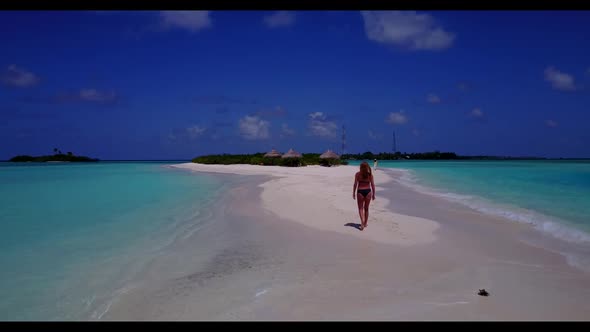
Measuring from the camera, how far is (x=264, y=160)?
182 feet

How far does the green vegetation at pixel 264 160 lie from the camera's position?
49.0 m

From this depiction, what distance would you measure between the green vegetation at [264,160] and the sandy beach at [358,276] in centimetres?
4050

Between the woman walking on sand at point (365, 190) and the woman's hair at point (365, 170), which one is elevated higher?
the woman's hair at point (365, 170)

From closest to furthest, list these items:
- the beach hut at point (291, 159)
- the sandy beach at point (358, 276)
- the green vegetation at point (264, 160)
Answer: the sandy beach at point (358, 276) < the beach hut at point (291, 159) < the green vegetation at point (264, 160)

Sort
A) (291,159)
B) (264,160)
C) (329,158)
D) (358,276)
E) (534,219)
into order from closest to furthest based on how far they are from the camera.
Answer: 1. (358,276)
2. (534,219)
3. (291,159)
4. (329,158)
5. (264,160)

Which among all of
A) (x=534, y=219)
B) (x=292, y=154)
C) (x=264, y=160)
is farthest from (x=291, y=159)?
(x=534, y=219)

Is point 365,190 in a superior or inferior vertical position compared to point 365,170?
inferior

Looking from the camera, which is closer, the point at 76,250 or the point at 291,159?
the point at 76,250

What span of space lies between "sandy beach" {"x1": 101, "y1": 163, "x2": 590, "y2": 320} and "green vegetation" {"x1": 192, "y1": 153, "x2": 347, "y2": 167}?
1595 inches

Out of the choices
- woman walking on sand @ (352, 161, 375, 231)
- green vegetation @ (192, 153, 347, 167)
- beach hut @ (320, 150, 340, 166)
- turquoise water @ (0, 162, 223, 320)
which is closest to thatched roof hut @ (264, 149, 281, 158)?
green vegetation @ (192, 153, 347, 167)

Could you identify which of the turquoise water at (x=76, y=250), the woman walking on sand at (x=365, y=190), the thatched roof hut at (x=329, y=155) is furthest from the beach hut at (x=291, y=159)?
the woman walking on sand at (x=365, y=190)

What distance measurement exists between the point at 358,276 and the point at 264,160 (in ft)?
168

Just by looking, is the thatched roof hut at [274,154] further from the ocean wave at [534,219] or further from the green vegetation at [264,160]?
the ocean wave at [534,219]

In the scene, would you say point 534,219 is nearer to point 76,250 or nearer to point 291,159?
point 76,250
